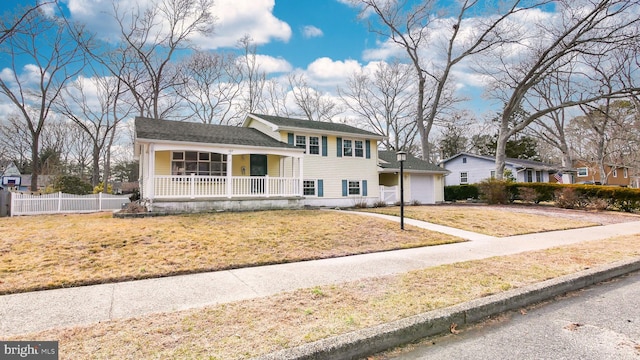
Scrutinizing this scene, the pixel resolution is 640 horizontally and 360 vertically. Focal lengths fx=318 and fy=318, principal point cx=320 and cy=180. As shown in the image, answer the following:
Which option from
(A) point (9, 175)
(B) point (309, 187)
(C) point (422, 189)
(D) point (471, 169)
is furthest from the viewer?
(A) point (9, 175)

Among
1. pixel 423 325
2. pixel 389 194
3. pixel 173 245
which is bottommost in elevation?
pixel 423 325

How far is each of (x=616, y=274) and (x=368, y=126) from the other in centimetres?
3433

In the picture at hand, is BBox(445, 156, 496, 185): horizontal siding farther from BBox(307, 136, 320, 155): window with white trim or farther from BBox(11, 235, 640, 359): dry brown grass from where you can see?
BBox(11, 235, 640, 359): dry brown grass

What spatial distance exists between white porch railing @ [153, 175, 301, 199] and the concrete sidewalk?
26.2 ft

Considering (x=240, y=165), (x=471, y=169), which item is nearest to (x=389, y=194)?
(x=240, y=165)

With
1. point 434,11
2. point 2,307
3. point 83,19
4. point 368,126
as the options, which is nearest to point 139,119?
point 2,307

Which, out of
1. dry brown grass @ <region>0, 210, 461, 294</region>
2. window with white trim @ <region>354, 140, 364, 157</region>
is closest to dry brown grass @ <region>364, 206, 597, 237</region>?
dry brown grass @ <region>0, 210, 461, 294</region>

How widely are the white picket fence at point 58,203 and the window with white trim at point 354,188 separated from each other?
1273 cm

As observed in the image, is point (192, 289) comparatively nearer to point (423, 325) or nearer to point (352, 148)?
point (423, 325)

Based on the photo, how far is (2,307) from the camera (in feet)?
13.0

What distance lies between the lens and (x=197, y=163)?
1488 cm

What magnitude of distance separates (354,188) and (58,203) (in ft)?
49.0

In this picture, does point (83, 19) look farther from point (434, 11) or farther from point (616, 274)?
point (616, 274)

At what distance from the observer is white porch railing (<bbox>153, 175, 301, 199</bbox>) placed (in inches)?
499
